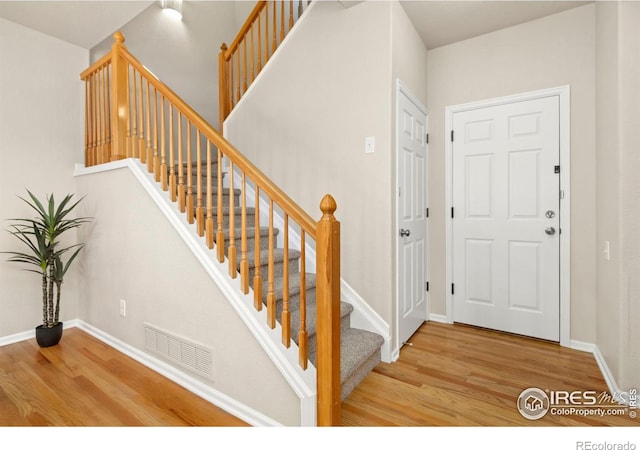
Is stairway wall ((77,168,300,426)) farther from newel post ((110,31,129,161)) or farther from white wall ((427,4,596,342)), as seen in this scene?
white wall ((427,4,596,342))

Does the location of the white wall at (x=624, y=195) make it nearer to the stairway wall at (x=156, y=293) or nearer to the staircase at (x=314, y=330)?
the staircase at (x=314, y=330)

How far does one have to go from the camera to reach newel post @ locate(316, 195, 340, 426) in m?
1.55

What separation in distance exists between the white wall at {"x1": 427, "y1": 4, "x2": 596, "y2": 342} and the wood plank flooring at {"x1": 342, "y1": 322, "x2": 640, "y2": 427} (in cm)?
51

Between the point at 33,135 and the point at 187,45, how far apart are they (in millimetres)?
2169

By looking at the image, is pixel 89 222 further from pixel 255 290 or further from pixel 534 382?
pixel 534 382

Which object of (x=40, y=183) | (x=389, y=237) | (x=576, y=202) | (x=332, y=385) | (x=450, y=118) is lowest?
(x=332, y=385)

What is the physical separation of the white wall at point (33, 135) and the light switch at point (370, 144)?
9.20 ft

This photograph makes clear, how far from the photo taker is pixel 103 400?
188 centimetres

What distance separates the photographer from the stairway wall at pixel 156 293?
1.73 m

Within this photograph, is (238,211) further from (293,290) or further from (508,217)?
(508,217)

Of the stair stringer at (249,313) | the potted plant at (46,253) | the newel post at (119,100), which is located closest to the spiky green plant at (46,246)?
the potted plant at (46,253)

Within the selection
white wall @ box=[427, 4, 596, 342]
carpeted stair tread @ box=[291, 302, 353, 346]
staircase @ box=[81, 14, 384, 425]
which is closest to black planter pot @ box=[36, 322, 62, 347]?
staircase @ box=[81, 14, 384, 425]
